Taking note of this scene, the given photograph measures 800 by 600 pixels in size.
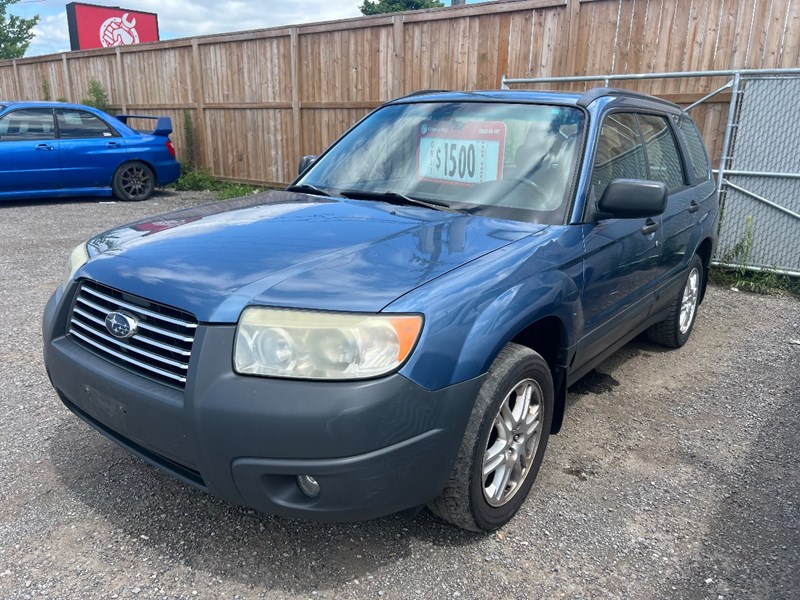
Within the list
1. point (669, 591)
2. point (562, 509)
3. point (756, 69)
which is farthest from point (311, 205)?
point (756, 69)

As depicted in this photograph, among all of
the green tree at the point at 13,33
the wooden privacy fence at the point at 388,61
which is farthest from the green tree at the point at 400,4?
the wooden privacy fence at the point at 388,61

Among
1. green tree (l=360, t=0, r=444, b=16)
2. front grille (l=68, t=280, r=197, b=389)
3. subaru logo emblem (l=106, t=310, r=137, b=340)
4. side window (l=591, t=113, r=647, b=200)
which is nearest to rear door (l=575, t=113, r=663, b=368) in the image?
side window (l=591, t=113, r=647, b=200)

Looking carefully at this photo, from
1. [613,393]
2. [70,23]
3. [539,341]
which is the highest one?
[70,23]

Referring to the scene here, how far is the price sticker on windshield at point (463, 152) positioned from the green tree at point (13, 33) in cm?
3806

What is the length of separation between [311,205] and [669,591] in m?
2.21

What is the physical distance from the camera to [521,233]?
2.68m

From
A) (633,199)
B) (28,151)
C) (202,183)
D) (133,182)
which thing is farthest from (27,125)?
(633,199)

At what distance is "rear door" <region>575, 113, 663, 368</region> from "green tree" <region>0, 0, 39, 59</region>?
38.5m

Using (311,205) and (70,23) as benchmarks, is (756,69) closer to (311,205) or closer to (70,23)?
(311,205)

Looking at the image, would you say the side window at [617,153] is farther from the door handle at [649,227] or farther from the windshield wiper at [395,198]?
the windshield wiper at [395,198]

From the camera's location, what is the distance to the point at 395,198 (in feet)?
10.3

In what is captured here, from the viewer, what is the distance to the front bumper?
6.21 ft

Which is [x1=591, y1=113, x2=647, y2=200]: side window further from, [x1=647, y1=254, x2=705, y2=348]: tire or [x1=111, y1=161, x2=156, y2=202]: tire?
[x1=111, y1=161, x2=156, y2=202]: tire

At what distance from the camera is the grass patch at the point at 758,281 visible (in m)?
6.41
